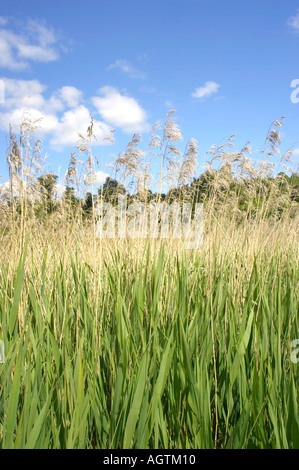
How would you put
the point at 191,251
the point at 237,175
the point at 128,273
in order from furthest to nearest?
the point at 191,251
the point at 237,175
the point at 128,273

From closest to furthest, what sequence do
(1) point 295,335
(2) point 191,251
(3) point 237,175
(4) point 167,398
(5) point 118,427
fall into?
(5) point 118,427 < (4) point 167,398 < (1) point 295,335 < (3) point 237,175 < (2) point 191,251

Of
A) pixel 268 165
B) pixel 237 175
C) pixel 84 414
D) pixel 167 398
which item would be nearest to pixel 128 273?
pixel 167 398

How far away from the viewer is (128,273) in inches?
96.5

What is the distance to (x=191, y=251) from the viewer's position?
3.40 m

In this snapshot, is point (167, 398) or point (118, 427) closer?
point (118, 427)
